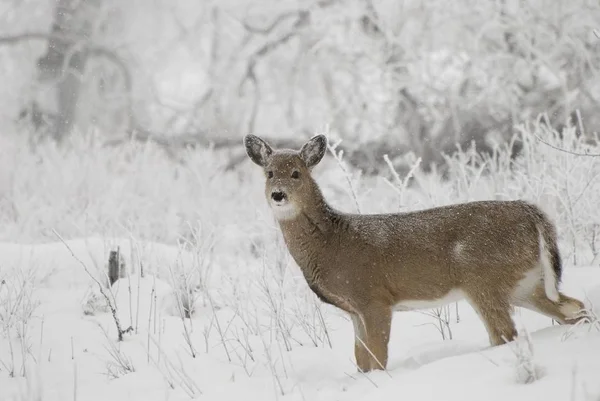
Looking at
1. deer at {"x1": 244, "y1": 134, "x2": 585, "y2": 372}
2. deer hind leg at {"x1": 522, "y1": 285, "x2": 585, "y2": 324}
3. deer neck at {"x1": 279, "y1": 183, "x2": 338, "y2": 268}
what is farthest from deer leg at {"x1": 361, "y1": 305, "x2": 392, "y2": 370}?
deer hind leg at {"x1": 522, "y1": 285, "x2": 585, "y2": 324}

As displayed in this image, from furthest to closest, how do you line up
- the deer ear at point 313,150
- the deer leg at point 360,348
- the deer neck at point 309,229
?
the deer ear at point 313,150, the deer neck at point 309,229, the deer leg at point 360,348

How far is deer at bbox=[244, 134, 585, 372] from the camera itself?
4508 millimetres

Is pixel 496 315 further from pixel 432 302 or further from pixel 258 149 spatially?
pixel 258 149

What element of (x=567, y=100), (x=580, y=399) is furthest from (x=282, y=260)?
(x=567, y=100)

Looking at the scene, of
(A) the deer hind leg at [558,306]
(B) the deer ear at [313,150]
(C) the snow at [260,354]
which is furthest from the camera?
(B) the deer ear at [313,150]

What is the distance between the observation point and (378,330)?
4648 mm

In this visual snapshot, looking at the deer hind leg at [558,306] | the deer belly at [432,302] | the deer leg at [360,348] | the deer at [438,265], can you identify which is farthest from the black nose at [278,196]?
the deer hind leg at [558,306]

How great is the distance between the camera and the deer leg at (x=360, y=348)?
4.88 meters

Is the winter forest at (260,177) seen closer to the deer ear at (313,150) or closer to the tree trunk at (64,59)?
the tree trunk at (64,59)

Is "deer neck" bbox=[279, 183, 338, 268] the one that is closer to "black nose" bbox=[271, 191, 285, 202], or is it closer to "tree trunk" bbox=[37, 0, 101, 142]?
"black nose" bbox=[271, 191, 285, 202]

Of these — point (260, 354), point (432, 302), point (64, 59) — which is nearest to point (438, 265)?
point (432, 302)

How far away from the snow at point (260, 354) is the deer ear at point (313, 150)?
1.11 m

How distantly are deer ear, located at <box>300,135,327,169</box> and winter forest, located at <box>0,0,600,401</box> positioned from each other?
→ 1.92 ft

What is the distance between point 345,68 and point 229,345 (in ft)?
45.6
